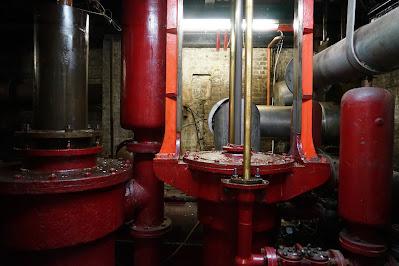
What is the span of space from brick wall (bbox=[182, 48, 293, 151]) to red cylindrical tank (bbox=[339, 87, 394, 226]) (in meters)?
4.01

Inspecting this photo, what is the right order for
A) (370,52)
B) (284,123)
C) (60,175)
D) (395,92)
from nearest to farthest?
(60,175) → (370,52) → (395,92) → (284,123)

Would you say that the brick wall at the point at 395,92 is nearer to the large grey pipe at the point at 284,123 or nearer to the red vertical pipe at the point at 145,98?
the large grey pipe at the point at 284,123

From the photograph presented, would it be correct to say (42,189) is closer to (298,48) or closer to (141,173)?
(141,173)

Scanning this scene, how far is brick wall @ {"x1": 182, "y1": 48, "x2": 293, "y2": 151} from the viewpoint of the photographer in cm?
593

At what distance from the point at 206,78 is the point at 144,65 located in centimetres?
317

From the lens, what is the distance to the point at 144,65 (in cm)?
286

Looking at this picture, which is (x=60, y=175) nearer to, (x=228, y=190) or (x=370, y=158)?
(x=228, y=190)

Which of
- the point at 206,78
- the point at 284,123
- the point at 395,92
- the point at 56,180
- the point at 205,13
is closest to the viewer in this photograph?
the point at 56,180

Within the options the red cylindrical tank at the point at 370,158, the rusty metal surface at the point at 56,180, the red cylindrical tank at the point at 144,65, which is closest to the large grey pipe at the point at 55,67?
the rusty metal surface at the point at 56,180

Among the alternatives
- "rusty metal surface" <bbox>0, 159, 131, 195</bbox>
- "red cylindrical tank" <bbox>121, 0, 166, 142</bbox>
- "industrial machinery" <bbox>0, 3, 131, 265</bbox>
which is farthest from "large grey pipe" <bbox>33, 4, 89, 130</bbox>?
"red cylindrical tank" <bbox>121, 0, 166, 142</bbox>

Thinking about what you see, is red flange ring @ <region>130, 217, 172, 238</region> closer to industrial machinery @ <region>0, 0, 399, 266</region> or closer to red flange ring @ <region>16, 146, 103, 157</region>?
industrial machinery @ <region>0, 0, 399, 266</region>

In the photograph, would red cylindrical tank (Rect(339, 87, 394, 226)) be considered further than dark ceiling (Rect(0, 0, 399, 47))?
No

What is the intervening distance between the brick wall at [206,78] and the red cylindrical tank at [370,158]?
4.01 m

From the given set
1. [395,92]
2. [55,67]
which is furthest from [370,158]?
[395,92]
